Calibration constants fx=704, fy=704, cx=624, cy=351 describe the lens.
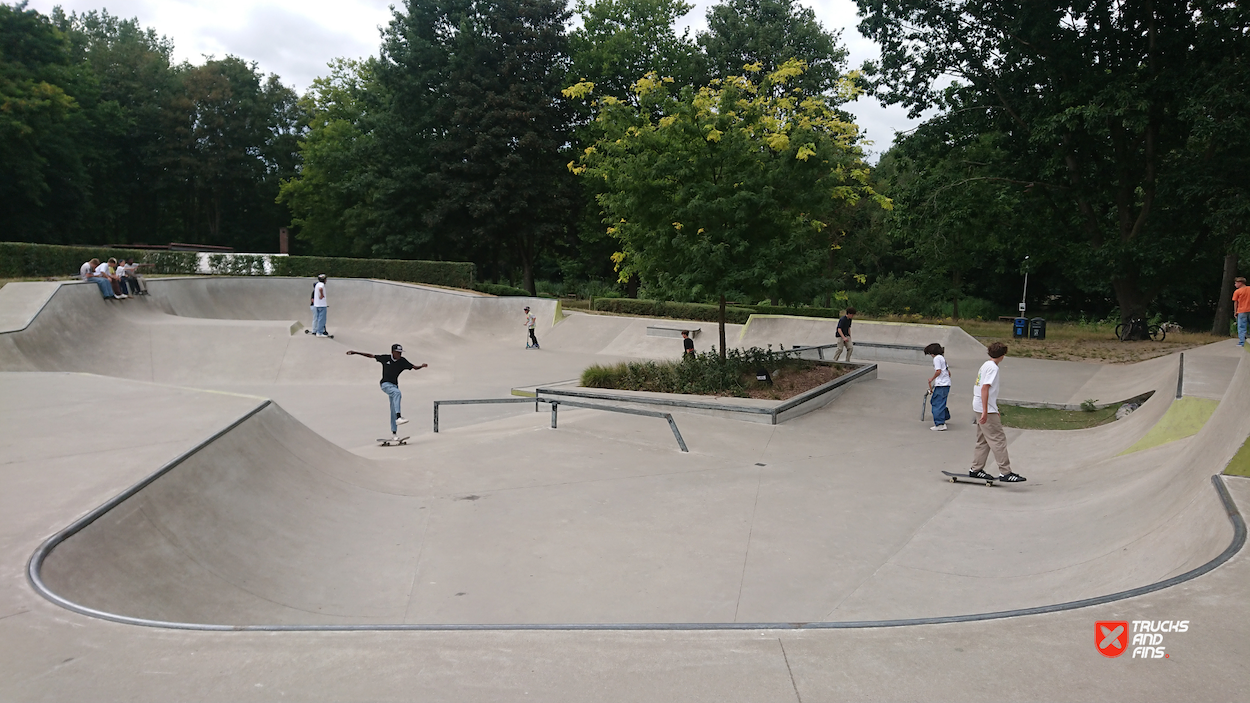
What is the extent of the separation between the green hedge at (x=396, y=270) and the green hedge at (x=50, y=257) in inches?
231

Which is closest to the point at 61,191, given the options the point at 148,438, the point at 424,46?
the point at 424,46

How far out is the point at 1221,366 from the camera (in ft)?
39.0

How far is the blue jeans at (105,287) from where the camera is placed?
19938 mm

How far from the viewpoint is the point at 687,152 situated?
49.6 feet

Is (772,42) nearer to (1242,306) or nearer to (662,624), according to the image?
(1242,306)

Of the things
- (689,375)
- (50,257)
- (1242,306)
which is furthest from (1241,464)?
(50,257)

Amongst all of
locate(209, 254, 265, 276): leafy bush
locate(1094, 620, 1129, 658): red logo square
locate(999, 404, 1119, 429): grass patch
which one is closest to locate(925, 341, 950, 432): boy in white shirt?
locate(999, 404, 1119, 429): grass patch

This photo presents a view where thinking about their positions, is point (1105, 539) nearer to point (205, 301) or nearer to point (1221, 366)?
point (1221, 366)

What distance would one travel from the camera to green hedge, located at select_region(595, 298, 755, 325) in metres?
25.3

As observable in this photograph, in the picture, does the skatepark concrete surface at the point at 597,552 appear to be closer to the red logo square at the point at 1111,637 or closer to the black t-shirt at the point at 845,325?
the red logo square at the point at 1111,637

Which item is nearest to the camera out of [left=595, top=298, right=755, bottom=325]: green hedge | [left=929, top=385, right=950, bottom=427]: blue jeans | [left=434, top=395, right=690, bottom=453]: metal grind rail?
[left=434, top=395, right=690, bottom=453]: metal grind rail

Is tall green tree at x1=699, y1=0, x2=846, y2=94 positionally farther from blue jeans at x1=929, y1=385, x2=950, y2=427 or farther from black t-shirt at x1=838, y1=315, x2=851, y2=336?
blue jeans at x1=929, y1=385, x2=950, y2=427

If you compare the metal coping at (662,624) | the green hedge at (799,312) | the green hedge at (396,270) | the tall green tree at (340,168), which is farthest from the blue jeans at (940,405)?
the tall green tree at (340,168)

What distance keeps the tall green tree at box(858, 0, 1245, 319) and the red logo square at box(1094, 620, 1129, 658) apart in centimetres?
2025
